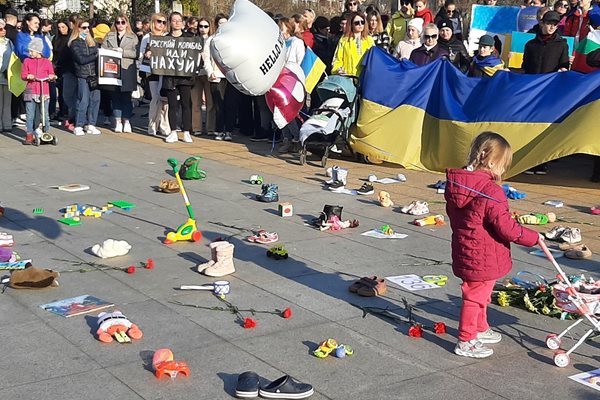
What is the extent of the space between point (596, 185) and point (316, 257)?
537cm

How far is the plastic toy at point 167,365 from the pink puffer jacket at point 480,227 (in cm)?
189

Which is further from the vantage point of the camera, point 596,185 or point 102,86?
point 102,86

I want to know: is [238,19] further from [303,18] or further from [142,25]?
[142,25]

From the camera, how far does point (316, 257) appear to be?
773 cm

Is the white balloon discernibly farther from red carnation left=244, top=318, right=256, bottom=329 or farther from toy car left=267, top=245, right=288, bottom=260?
red carnation left=244, top=318, right=256, bottom=329

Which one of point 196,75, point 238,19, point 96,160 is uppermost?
point 238,19

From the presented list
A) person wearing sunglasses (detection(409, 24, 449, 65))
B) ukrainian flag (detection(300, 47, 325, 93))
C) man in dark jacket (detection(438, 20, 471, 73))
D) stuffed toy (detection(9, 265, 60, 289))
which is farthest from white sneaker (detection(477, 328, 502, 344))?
ukrainian flag (detection(300, 47, 325, 93))

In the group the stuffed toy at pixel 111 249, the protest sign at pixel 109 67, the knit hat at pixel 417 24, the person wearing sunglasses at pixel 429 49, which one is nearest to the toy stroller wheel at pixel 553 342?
the stuffed toy at pixel 111 249

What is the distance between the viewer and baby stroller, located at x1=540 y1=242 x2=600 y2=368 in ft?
17.5

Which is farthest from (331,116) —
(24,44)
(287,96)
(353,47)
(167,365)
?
(167,365)

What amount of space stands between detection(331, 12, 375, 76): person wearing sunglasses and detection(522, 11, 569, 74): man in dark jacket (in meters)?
2.51

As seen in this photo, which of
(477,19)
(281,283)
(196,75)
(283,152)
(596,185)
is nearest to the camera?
(281,283)

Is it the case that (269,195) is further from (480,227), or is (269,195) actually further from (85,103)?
(85,103)

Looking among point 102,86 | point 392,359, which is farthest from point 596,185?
point 102,86
